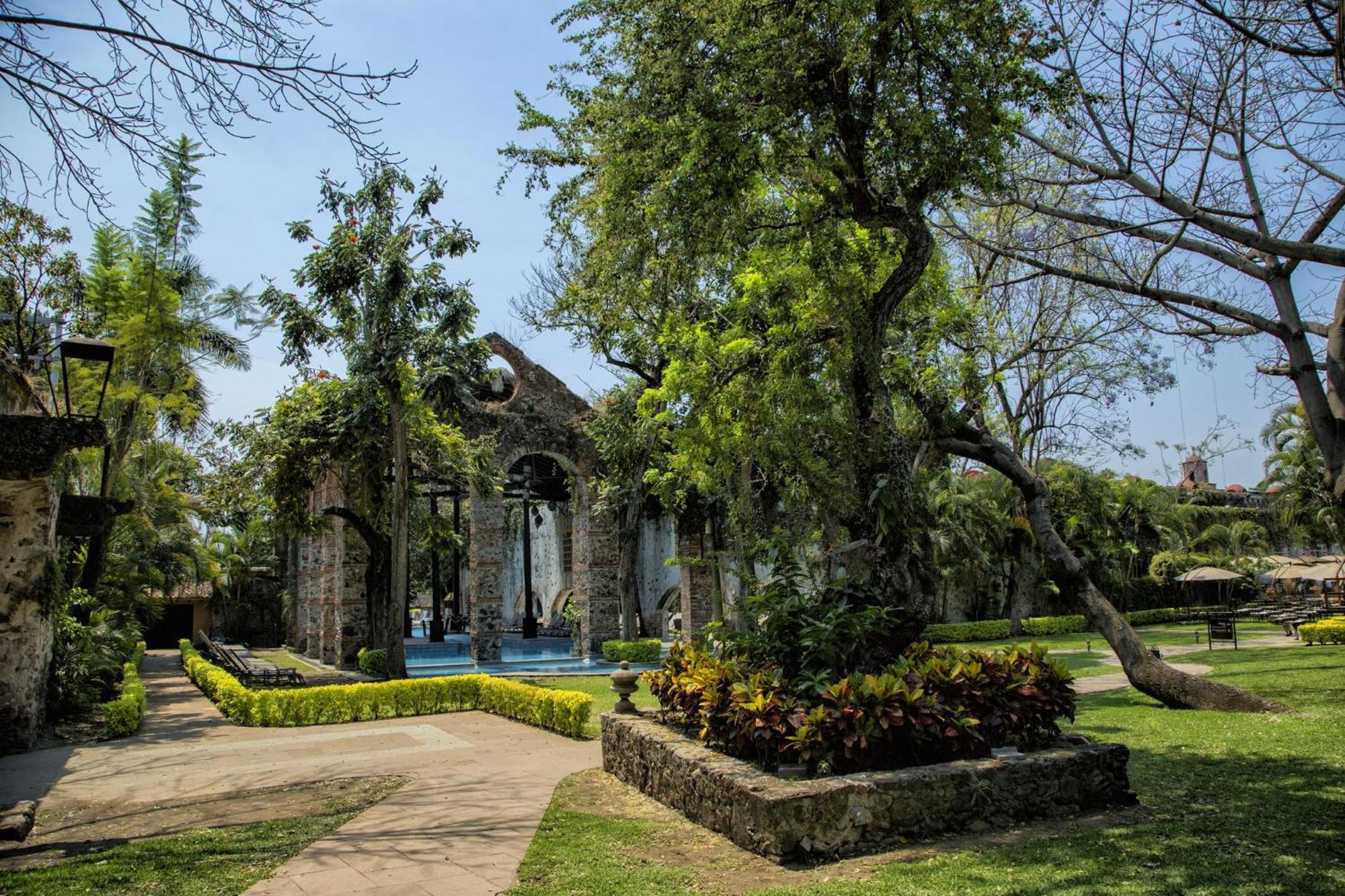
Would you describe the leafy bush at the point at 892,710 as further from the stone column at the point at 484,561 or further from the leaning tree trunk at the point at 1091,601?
the stone column at the point at 484,561

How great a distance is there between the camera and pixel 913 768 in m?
5.81

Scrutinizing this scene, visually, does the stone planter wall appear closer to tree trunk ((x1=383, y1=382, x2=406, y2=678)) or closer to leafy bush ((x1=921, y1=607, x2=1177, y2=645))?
tree trunk ((x1=383, y1=382, x2=406, y2=678))

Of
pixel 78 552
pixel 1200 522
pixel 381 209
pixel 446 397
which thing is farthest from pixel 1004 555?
pixel 78 552

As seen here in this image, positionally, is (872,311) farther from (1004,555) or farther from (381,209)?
(1004,555)

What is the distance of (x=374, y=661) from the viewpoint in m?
19.0

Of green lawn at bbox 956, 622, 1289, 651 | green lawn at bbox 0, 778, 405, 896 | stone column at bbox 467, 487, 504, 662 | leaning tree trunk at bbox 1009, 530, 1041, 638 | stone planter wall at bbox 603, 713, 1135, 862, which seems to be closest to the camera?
green lawn at bbox 0, 778, 405, 896

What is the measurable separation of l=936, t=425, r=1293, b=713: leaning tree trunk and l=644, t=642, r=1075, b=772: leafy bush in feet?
11.9

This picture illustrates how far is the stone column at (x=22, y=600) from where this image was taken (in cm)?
1018

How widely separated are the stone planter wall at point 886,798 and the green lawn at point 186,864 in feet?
9.31

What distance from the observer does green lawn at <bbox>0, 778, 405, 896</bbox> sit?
515cm

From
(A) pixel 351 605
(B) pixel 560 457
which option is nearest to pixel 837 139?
(B) pixel 560 457

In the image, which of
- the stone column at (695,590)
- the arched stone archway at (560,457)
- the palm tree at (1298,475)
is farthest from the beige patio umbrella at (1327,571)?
the arched stone archway at (560,457)

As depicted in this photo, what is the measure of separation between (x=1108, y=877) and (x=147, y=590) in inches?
1111

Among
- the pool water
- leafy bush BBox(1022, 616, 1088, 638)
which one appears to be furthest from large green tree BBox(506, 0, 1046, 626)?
leafy bush BBox(1022, 616, 1088, 638)
